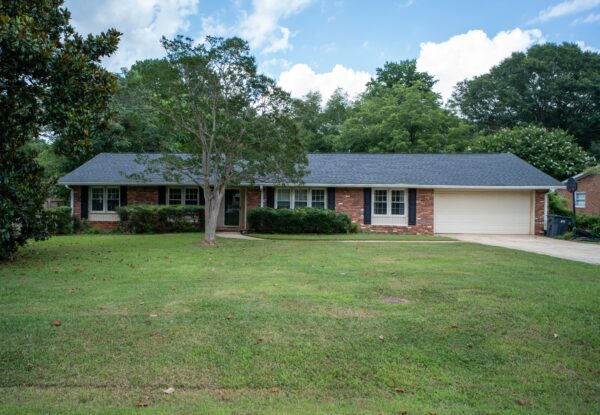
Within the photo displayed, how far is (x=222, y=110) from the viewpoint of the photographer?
14.2 m

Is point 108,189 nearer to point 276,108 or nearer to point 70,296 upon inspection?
point 276,108

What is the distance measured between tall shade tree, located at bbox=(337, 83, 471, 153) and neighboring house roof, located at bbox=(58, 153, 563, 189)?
304 inches

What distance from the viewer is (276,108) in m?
14.4

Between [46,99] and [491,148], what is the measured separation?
29269 mm

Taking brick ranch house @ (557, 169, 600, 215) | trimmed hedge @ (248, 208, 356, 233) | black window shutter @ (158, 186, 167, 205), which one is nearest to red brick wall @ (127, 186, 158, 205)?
black window shutter @ (158, 186, 167, 205)

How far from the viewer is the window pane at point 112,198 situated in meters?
20.5

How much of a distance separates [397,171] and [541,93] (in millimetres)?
31622

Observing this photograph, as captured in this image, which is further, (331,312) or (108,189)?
(108,189)

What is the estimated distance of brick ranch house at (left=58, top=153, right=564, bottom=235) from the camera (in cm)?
1981

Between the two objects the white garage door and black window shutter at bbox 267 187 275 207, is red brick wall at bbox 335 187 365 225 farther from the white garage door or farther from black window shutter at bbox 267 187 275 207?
the white garage door

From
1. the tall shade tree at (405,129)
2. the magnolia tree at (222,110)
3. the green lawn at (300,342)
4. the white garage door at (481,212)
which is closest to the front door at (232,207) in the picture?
the magnolia tree at (222,110)

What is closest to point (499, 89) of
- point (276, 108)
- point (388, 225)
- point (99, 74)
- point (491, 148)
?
point (491, 148)

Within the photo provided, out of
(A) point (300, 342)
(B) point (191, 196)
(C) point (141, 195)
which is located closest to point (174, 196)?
(B) point (191, 196)

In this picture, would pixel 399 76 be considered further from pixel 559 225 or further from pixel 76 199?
pixel 76 199
